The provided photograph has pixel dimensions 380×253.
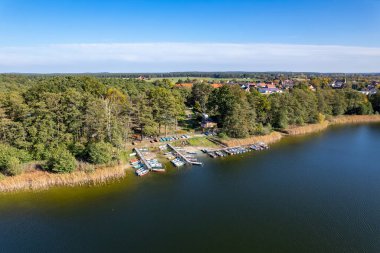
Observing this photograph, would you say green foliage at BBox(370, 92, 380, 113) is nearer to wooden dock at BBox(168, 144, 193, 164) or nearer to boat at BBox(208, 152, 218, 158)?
boat at BBox(208, 152, 218, 158)

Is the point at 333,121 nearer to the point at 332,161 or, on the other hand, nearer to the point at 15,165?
the point at 332,161

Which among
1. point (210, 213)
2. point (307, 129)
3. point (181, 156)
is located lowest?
point (210, 213)

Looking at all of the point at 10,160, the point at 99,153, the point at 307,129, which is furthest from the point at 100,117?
the point at 307,129

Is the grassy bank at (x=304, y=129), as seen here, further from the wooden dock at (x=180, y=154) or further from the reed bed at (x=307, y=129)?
the wooden dock at (x=180, y=154)

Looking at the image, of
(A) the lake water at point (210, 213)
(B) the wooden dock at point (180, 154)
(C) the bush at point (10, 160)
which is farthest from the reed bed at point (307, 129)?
(C) the bush at point (10, 160)

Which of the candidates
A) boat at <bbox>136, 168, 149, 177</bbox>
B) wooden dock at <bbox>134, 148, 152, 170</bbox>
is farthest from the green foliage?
boat at <bbox>136, 168, 149, 177</bbox>

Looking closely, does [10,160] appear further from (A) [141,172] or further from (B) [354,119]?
(B) [354,119]

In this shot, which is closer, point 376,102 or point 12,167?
point 12,167

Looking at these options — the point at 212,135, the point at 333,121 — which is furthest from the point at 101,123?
the point at 333,121
